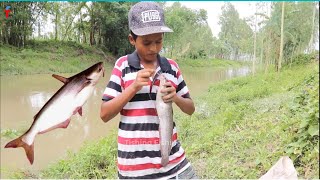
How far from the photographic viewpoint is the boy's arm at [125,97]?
1112mm

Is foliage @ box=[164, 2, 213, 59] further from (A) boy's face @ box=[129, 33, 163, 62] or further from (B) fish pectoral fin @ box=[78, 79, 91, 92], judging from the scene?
(B) fish pectoral fin @ box=[78, 79, 91, 92]

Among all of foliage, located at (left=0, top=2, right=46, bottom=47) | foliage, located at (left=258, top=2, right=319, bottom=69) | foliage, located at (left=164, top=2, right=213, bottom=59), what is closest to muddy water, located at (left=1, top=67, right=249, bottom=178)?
foliage, located at (left=0, top=2, right=46, bottom=47)

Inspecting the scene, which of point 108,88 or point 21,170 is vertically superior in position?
point 108,88

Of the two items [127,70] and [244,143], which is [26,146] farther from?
[244,143]

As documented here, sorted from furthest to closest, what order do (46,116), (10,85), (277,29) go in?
(277,29), (10,85), (46,116)

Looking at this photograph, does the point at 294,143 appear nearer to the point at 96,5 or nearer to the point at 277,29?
the point at 277,29

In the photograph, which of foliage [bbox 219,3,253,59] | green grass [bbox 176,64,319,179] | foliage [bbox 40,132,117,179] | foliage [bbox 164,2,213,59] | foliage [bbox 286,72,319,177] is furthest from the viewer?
foliage [bbox 219,3,253,59]

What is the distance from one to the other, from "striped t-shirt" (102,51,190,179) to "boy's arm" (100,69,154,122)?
0.06m

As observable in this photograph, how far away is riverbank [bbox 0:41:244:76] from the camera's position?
53.0 feet


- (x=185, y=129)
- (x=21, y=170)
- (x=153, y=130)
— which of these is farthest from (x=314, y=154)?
(x=21, y=170)

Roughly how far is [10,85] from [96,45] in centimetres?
991

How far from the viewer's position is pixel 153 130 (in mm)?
1329

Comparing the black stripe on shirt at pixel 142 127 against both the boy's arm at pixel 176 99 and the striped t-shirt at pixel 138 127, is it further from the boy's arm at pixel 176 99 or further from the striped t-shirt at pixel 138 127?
the boy's arm at pixel 176 99

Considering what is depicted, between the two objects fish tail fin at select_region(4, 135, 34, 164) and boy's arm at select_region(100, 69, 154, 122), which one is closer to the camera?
fish tail fin at select_region(4, 135, 34, 164)
